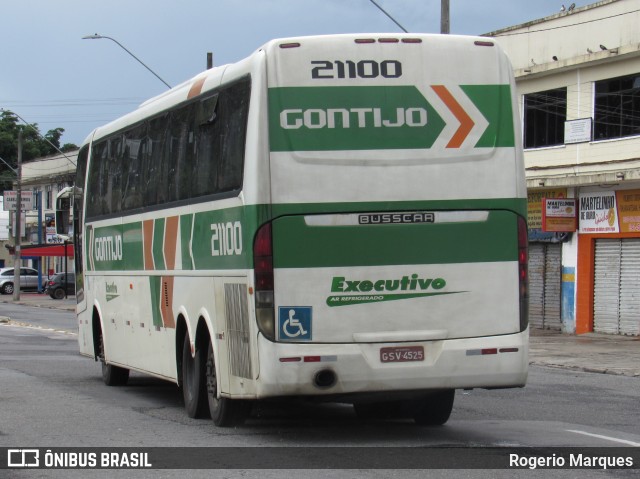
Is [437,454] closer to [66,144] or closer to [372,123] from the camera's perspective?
[372,123]

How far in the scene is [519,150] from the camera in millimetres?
10734

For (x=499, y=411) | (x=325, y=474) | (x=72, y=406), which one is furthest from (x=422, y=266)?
(x=72, y=406)

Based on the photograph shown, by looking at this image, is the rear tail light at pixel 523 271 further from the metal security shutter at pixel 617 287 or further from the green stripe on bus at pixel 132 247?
the metal security shutter at pixel 617 287

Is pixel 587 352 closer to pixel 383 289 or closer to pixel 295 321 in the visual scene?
pixel 383 289

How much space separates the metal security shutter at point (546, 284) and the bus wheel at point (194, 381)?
20169mm

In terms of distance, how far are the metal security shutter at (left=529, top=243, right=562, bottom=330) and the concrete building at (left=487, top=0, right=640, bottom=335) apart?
0.09ft

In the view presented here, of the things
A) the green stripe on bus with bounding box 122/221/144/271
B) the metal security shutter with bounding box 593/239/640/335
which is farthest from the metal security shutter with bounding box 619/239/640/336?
the green stripe on bus with bounding box 122/221/144/271

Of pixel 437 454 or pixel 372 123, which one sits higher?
pixel 372 123

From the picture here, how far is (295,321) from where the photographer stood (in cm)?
1011

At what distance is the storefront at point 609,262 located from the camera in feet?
95.0

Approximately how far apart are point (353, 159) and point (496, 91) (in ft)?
4.88

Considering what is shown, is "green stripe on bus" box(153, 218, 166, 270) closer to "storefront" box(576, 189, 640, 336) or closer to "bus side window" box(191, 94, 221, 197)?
"bus side window" box(191, 94, 221, 197)

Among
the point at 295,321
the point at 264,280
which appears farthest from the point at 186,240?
the point at 295,321

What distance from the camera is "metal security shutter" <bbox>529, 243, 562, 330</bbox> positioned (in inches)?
1244
